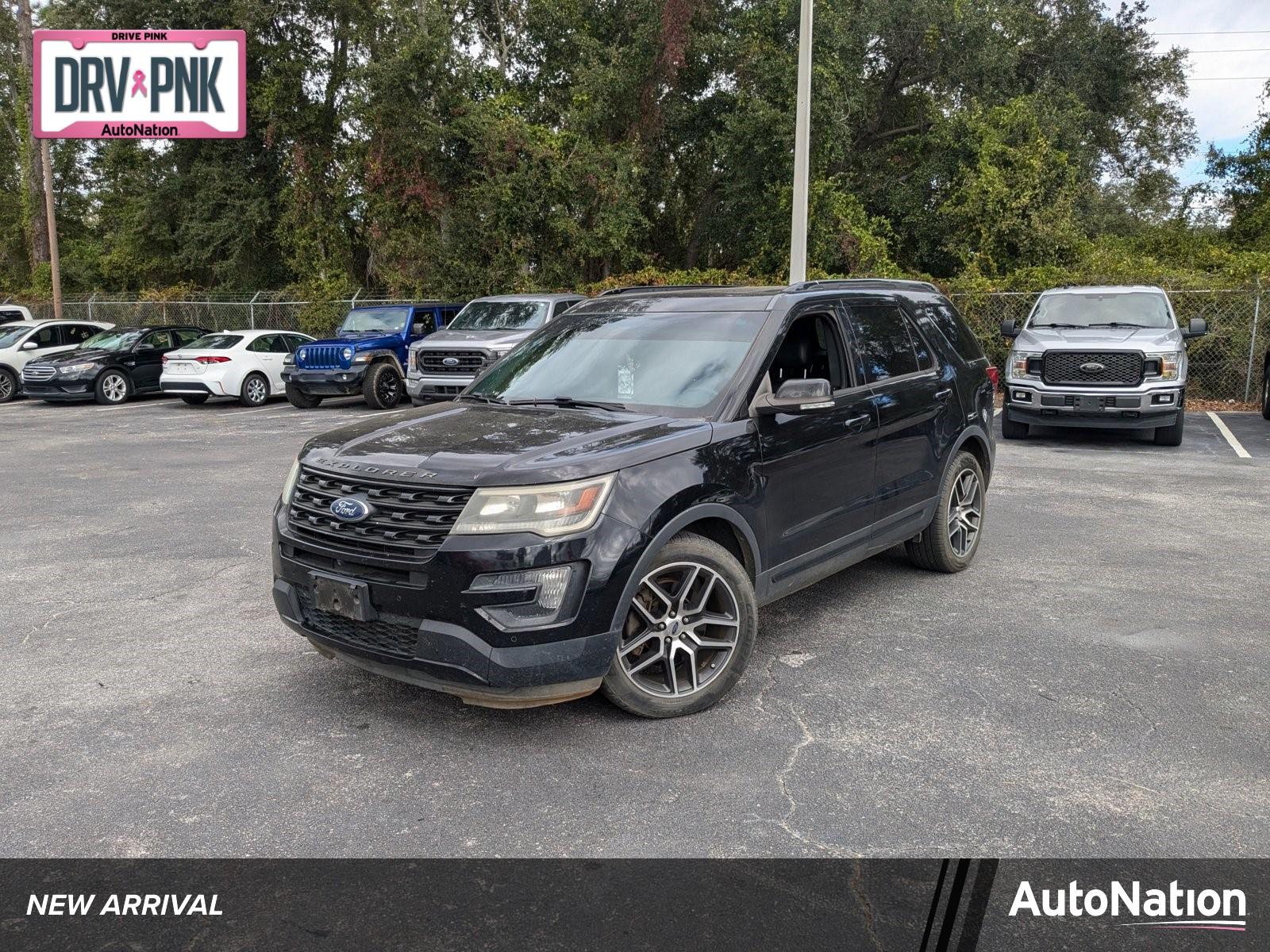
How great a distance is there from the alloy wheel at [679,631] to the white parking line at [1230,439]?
9.73 metres

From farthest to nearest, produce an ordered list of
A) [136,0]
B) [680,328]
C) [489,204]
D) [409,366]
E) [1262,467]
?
[136,0], [489,204], [409,366], [1262,467], [680,328]

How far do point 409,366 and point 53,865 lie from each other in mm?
13548

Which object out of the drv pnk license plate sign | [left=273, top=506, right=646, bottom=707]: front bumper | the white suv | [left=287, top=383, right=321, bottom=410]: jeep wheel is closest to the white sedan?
[left=287, top=383, right=321, bottom=410]: jeep wheel

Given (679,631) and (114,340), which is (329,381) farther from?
(679,631)

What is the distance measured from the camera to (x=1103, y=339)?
12.5 m

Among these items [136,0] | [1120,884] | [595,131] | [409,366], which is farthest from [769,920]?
[136,0]

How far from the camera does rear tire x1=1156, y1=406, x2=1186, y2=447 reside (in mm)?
12398

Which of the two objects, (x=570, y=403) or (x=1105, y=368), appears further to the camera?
(x=1105, y=368)

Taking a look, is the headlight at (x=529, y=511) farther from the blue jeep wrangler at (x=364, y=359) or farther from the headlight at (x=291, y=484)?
the blue jeep wrangler at (x=364, y=359)

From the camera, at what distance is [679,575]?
434 cm

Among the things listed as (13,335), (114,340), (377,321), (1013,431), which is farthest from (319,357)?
(1013,431)

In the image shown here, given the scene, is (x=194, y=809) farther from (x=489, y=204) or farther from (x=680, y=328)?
(x=489, y=204)

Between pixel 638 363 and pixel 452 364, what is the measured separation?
10848mm

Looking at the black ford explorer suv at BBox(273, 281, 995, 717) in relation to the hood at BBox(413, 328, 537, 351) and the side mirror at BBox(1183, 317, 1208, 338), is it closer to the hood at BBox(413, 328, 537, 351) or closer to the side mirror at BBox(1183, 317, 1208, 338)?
the side mirror at BBox(1183, 317, 1208, 338)
